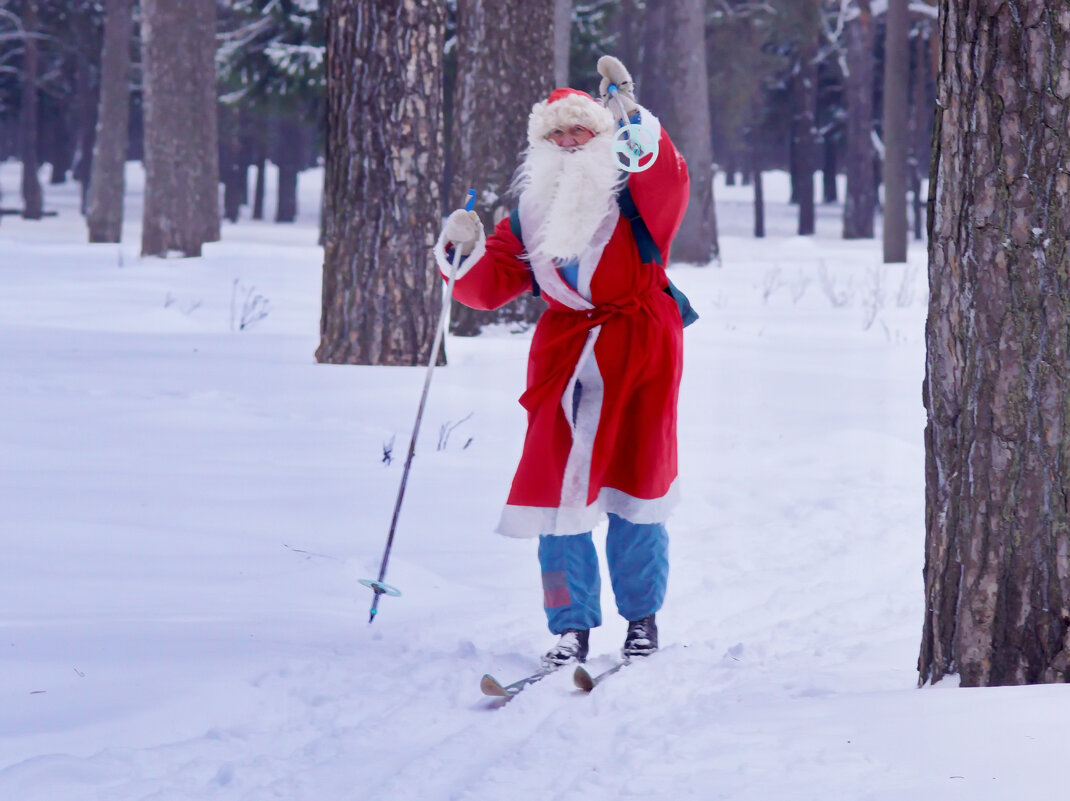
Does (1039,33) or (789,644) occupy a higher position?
(1039,33)

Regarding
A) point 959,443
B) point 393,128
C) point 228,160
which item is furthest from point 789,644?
point 228,160

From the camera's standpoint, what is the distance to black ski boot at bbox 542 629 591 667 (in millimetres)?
4020

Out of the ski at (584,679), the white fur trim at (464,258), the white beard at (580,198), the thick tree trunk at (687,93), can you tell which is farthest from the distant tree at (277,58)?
the ski at (584,679)

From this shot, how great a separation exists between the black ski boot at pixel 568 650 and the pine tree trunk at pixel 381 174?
163 inches

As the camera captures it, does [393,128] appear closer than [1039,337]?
No

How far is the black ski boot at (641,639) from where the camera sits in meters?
4.12

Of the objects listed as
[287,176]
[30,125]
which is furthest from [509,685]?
[287,176]

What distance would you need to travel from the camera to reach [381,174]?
25.6 feet

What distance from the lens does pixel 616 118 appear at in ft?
13.2

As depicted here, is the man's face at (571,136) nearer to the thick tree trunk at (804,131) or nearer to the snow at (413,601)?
the snow at (413,601)

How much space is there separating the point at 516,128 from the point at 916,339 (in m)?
4.22

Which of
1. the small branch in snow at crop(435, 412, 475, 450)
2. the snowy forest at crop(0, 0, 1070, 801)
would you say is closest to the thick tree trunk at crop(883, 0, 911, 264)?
the snowy forest at crop(0, 0, 1070, 801)

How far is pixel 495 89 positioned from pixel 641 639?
23.6 ft

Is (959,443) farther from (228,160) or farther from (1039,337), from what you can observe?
(228,160)
